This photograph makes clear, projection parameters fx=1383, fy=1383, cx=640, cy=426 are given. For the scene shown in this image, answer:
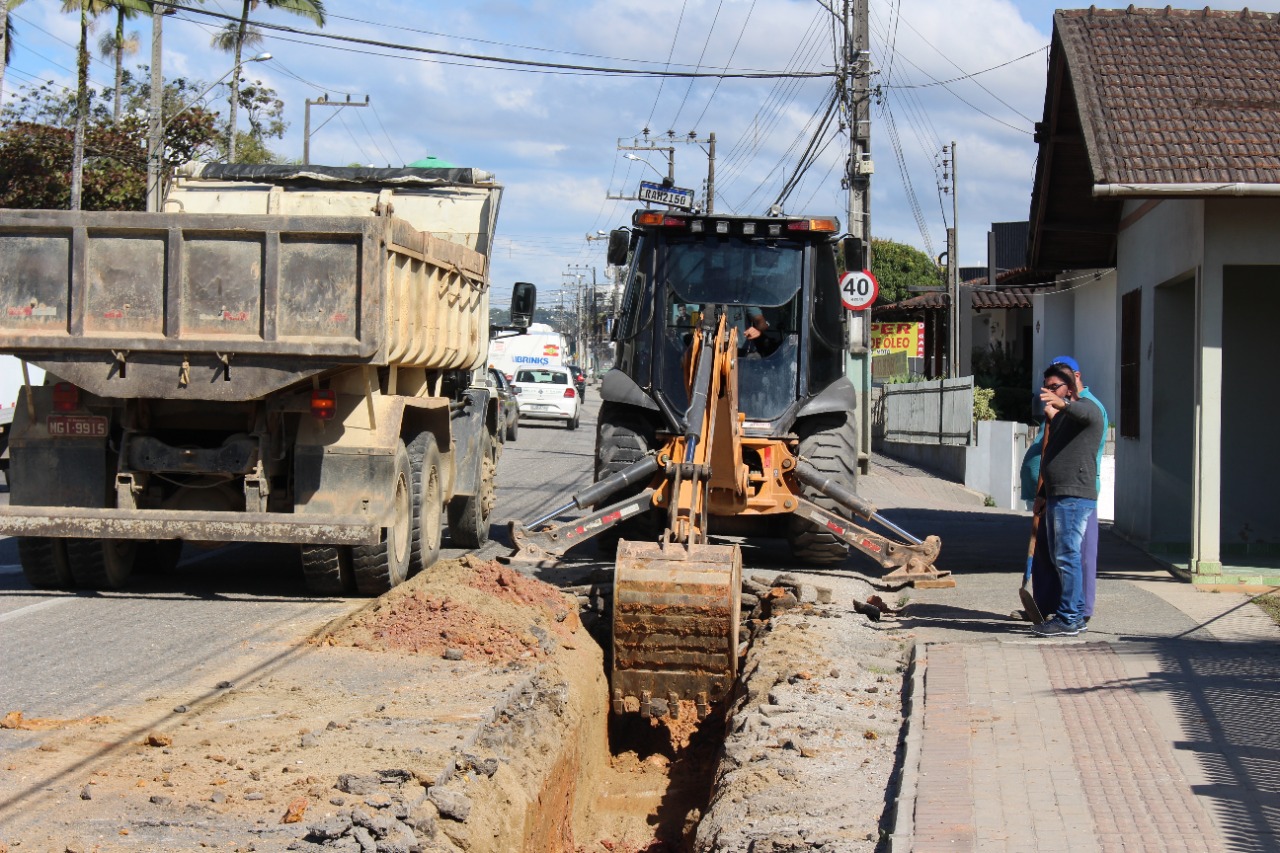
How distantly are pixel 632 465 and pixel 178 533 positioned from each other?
3.52 meters

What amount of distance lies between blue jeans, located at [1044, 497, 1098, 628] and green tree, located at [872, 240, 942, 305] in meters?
54.8

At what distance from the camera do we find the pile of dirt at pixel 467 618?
8414 mm

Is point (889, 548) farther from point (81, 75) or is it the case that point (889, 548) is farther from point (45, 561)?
point (81, 75)

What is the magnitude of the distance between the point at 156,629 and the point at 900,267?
58089mm

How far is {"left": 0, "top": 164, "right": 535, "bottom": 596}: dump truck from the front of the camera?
9.20m

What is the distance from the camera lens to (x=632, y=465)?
11.1m

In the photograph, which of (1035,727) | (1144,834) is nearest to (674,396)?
(1035,727)

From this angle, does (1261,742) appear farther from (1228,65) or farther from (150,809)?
(1228,65)

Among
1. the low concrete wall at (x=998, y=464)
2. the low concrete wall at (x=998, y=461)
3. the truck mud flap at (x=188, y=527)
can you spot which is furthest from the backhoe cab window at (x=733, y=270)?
the low concrete wall at (x=998, y=461)

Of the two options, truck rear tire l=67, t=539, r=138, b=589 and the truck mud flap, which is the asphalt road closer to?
truck rear tire l=67, t=539, r=138, b=589

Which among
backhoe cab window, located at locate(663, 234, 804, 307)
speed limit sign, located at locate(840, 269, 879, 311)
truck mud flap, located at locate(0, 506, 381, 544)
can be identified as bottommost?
truck mud flap, located at locate(0, 506, 381, 544)

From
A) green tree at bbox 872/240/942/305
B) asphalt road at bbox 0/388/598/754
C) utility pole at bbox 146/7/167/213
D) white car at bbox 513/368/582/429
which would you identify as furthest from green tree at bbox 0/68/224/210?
green tree at bbox 872/240/942/305

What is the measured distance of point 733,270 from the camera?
11758mm

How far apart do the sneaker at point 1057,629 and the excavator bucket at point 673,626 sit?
2108mm
